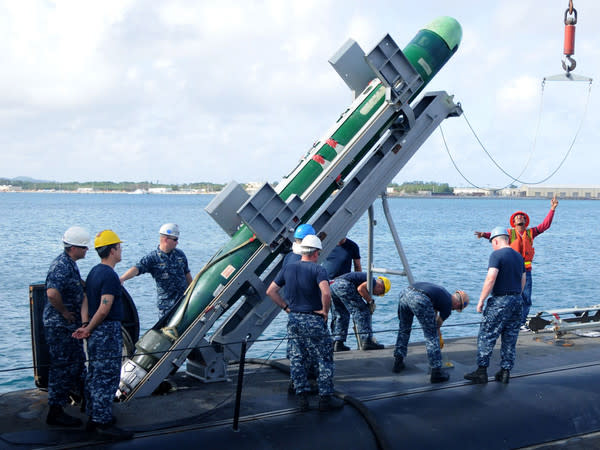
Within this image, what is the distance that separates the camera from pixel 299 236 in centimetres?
739

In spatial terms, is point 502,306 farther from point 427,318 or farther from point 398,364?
point 398,364

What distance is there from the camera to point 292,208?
26.7ft

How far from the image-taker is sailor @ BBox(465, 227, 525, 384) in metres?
7.84

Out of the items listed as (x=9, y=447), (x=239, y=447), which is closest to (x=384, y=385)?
(x=239, y=447)

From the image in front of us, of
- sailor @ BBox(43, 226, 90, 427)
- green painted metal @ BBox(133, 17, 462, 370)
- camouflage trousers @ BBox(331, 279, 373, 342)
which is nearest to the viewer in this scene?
sailor @ BBox(43, 226, 90, 427)

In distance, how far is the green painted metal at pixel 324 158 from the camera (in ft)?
25.7

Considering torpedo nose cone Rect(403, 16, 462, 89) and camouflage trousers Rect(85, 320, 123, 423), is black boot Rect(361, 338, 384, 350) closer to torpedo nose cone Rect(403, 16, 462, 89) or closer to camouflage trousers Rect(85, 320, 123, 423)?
torpedo nose cone Rect(403, 16, 462, 89)

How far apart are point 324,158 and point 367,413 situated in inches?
128

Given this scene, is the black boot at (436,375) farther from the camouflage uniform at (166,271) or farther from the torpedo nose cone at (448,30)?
the torpedo nose cone at (448,30)

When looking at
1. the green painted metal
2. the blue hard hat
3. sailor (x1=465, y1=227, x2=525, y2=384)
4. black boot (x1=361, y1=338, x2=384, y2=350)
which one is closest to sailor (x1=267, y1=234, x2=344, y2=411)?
the blue hard hat

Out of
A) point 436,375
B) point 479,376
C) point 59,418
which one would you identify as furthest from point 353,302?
point 59,418

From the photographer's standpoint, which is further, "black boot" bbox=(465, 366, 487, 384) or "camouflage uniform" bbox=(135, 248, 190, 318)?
"camouflage uniform" bbox=(135, 248, 190, 318)

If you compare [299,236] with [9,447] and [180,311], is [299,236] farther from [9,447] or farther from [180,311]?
[9,447]

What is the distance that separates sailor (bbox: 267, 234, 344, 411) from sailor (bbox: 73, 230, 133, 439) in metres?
1.76
